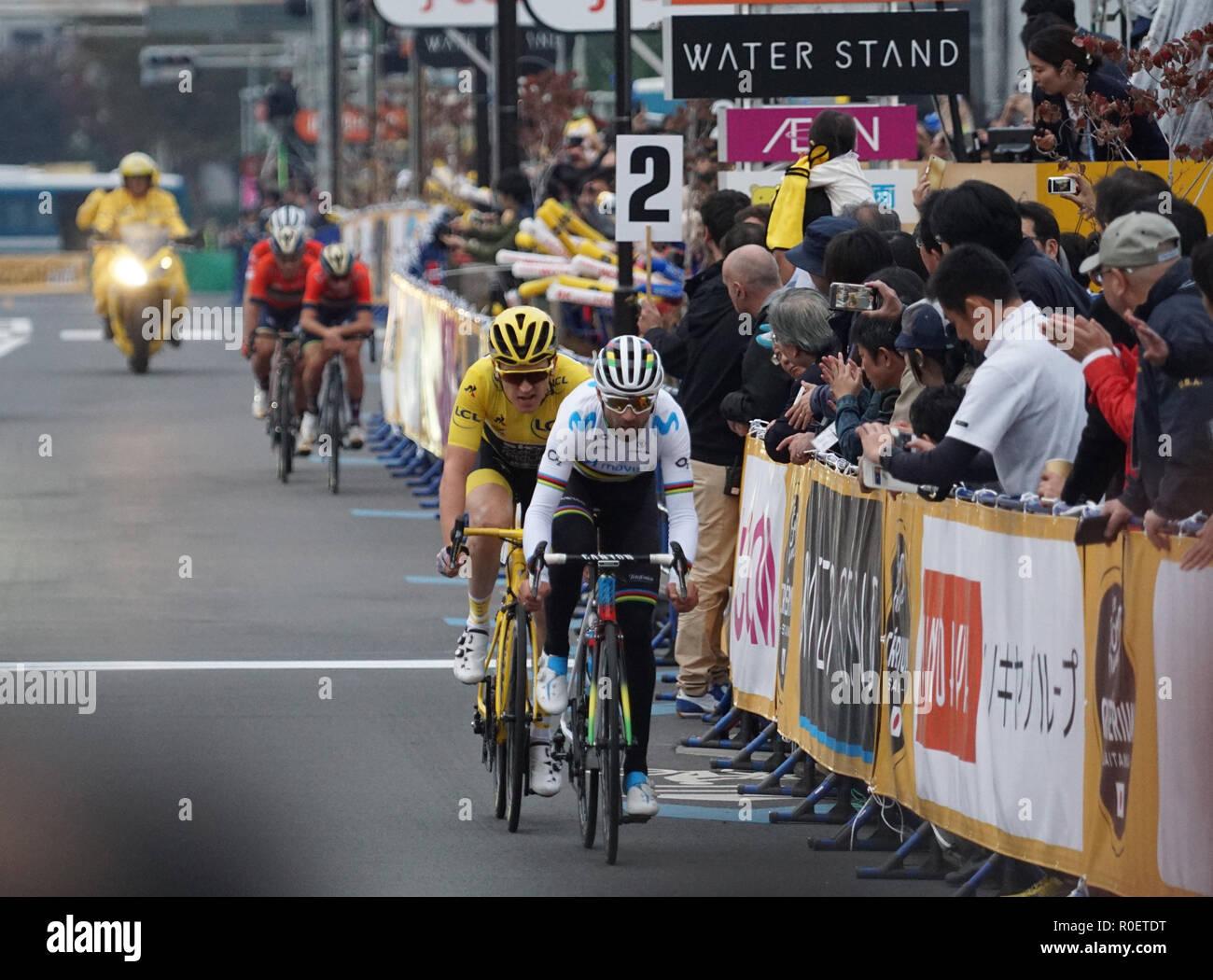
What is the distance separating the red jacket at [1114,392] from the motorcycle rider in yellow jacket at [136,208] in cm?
2530

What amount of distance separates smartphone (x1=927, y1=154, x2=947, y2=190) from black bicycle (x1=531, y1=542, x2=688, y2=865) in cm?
466

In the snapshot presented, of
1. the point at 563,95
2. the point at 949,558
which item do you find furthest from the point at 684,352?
the point at 563,95

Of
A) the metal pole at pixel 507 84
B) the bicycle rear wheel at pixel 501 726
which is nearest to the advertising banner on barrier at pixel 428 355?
the metal pole at pixel 507 84

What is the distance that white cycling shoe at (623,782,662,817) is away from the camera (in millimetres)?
9211

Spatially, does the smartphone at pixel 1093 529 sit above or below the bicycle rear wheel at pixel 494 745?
above

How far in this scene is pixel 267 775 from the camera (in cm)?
1048

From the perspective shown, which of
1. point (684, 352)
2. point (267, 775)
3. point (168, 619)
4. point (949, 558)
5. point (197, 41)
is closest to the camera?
point (949, 558)

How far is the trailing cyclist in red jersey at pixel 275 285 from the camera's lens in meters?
22.5

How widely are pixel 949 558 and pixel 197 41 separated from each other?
348 feet

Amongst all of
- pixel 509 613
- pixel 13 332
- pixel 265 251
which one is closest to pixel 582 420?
pixel 509 613

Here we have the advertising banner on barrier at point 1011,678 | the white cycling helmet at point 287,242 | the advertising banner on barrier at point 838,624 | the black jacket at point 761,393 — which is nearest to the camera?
the advertising banner on barrier at point 1011,678

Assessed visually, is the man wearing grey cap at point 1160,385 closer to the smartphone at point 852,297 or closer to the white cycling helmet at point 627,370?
the smartphone at point 852,297

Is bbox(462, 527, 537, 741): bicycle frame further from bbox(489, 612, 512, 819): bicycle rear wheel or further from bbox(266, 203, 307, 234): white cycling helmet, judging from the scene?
bbox(266, 203, 307, 234): white cycling helmet
